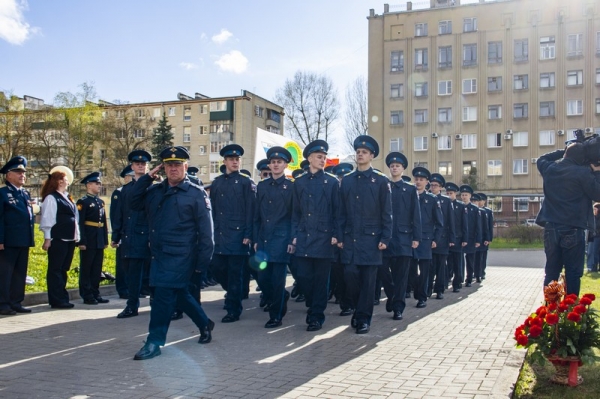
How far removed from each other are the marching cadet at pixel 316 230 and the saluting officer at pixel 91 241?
4.35 meters

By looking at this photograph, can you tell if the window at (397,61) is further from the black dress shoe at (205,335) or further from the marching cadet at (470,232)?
the black dress shoe at (205,335)

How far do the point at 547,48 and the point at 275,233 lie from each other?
180 ft

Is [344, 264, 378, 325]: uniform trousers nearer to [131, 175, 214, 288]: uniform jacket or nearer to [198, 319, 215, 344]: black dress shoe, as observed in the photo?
[198, 319, 215, 344]: black dress shoe

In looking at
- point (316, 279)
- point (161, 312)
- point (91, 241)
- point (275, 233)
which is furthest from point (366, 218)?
point (91, 241)

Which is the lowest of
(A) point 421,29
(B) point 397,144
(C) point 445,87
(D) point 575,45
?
(B) point 397,144

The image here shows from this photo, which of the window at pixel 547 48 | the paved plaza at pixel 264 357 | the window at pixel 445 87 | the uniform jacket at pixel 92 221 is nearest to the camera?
the paved plaza at pixel 264 357

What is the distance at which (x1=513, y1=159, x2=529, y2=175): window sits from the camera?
188 feet

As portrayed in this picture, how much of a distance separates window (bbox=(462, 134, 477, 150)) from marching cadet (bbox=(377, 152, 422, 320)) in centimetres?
5154

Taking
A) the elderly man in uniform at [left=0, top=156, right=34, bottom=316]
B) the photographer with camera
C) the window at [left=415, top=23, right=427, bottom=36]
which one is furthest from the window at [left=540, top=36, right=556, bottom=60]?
the elderly man in uniform at [left=0, top=156, right=34, bottom=316]

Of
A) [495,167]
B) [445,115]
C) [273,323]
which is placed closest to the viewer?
[273,323]

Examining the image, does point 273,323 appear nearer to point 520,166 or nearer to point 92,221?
point 92,221

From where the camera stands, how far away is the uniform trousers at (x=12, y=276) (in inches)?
360

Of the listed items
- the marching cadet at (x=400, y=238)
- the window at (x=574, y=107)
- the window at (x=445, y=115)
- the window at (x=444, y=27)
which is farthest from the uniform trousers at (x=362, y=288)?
the window at (x=444, y=27)

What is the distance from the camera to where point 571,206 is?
7.09 m
